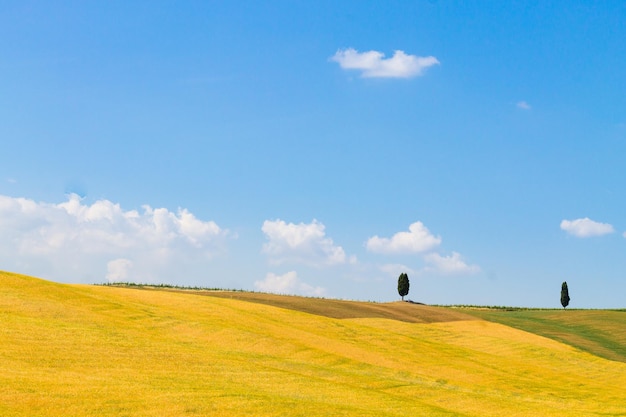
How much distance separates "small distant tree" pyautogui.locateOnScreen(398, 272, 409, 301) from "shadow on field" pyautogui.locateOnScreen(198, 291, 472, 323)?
36.7 metres

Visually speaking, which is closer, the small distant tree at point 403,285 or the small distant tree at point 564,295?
the small distant tree at point 403,285

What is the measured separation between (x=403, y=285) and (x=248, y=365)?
89.1 metres

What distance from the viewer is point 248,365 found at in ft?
119

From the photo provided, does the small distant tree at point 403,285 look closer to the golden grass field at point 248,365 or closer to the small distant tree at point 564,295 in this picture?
the small distant tree at point 564,295

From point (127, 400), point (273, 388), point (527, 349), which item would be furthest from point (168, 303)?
point (527, 349)

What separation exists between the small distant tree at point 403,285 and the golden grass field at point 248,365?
2251 inches

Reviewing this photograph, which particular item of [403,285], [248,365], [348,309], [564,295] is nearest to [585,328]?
[348,309]

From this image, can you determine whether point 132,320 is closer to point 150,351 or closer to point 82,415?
point 150,351

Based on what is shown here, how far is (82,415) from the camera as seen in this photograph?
23.5 meters

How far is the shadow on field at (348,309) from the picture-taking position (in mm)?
67000

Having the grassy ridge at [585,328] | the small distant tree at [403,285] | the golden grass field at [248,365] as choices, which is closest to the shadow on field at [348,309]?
the golden grass field at [248,365]

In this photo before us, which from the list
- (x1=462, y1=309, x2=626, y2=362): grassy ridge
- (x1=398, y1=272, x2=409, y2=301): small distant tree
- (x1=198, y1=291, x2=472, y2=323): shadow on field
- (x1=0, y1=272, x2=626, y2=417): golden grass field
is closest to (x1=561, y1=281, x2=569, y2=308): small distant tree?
(x1=462, y1=309, x2=626, y2=362): grassy ridge

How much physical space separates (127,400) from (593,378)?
41704mm

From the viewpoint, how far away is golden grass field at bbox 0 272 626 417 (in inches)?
1057
